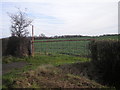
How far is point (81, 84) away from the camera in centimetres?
852

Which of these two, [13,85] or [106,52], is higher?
[106,52]

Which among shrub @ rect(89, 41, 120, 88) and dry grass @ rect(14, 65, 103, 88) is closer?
dry grass @ rect(14, 65, 103, 88)

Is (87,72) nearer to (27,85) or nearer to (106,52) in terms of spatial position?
(106,52)

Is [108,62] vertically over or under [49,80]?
over

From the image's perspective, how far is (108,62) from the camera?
1062cm

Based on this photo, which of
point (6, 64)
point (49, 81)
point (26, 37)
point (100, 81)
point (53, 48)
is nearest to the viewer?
point (49, 81)

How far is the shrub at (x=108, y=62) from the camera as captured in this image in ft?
34.2

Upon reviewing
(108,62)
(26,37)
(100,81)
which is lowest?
(100,81)

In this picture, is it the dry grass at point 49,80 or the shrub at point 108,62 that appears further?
the shrub at point 108,62

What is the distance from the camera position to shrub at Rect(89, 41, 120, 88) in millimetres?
10430

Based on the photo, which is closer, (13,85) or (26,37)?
(13,85)

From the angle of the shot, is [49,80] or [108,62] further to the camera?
[108,62]

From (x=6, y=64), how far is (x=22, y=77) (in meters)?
4.07

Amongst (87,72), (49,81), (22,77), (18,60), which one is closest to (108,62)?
(87,72)
